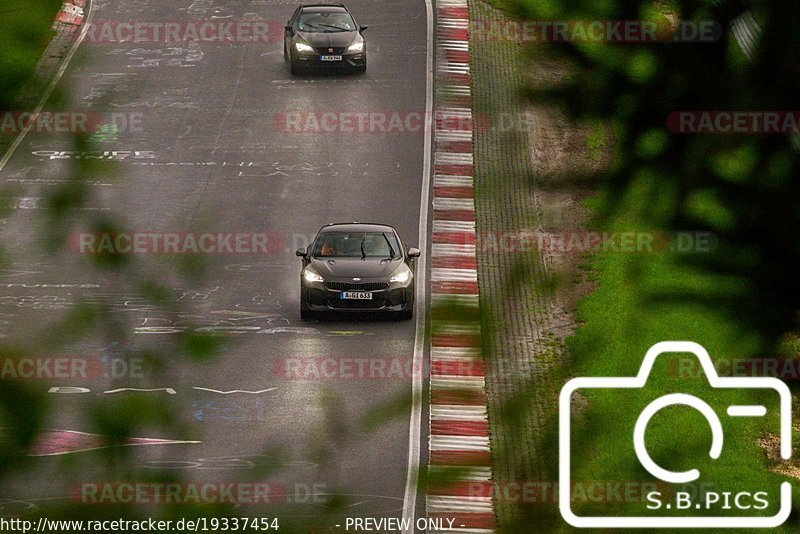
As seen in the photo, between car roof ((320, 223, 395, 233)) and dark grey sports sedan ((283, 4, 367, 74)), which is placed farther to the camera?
dark grey sports sedan ((283, 4, 367, 74))

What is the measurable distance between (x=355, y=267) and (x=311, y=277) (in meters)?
0.67

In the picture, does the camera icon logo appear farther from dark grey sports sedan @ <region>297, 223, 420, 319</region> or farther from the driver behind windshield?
the driver behind windshield

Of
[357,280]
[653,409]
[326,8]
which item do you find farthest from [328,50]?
[653,409]

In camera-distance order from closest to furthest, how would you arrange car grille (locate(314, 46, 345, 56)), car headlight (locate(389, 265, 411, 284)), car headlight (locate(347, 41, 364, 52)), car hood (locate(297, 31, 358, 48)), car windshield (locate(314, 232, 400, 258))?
1. car headlight (locate(389, 265, 411, 284))
2. car windshield (locate(314, 232, 400, 258))
3. car hood (locate(297, 31, 358, 48))
4. car headlight (locate(347, 41, 364, 52))
5. car grille (locate(314, 46, 345, 56))

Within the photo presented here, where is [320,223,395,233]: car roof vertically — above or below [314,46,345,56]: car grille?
below

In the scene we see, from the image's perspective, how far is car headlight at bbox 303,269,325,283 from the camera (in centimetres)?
2166

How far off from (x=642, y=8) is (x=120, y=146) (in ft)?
3.09

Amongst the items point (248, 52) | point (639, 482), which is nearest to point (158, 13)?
point (248, 52)

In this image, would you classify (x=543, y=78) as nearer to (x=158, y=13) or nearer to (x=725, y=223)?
(x=725, y=223)

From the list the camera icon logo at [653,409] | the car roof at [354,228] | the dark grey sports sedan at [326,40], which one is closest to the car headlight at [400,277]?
the car roof at [354,228]

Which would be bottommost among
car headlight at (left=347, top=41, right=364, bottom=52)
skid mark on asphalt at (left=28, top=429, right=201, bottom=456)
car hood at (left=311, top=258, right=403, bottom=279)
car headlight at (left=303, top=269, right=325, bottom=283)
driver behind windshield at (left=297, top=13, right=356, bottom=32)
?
car headlight at (left=303, top=269, right=325, bottom=283)

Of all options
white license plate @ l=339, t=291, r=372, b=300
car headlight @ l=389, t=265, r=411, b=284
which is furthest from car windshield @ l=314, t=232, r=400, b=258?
white license plate @ l=339, t=291, r=372, b=300

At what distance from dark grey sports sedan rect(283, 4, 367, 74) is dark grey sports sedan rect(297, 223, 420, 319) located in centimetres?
1334

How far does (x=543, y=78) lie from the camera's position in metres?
2.32
